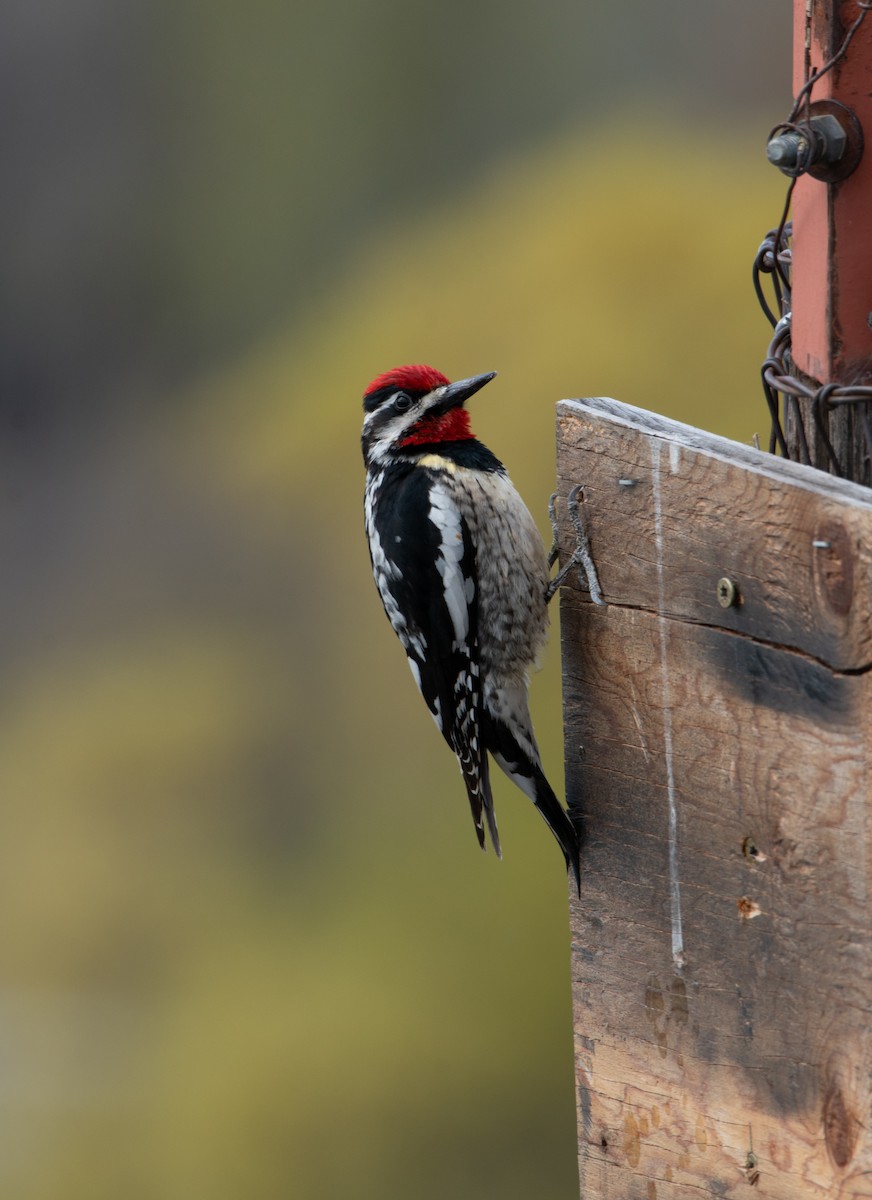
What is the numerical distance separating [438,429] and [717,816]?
→ 50.1 inches

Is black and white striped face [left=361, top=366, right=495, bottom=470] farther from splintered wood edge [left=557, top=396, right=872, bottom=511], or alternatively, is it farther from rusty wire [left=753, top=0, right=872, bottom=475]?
splintered wood edge [left=557, top=396, right=872, bottom=511]

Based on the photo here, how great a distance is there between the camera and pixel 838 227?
1460mm

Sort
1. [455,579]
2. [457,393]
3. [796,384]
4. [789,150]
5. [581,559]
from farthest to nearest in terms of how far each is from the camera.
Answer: [457,393] → [455,579] → [581,559] → [796,384] → [789,150]

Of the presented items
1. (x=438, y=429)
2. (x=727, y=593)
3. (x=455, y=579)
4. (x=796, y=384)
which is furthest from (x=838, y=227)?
(x=438, y=429)

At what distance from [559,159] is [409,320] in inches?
26.7

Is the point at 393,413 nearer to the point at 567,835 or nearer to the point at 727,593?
the point at 567,835

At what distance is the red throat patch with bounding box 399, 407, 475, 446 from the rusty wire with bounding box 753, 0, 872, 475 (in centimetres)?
81

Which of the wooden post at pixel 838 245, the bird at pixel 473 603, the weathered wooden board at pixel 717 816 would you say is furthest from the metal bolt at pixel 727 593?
the bird at pixel 473 603

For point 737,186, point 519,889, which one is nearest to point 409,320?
point 737,186

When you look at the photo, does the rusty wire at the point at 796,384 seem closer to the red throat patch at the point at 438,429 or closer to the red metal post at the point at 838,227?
the red metal post at the point at 838,227

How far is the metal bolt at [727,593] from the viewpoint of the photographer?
4.64 ft

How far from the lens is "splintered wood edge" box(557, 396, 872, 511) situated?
1300mm

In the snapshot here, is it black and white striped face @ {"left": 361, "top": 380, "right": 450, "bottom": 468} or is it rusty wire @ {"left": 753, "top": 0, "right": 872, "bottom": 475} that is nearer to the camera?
rusty wire @ {"left": 753, "top": 0, "right": 872, "bottom": 475}

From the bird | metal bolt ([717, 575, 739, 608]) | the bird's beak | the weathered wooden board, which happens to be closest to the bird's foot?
the weathered wooden board
